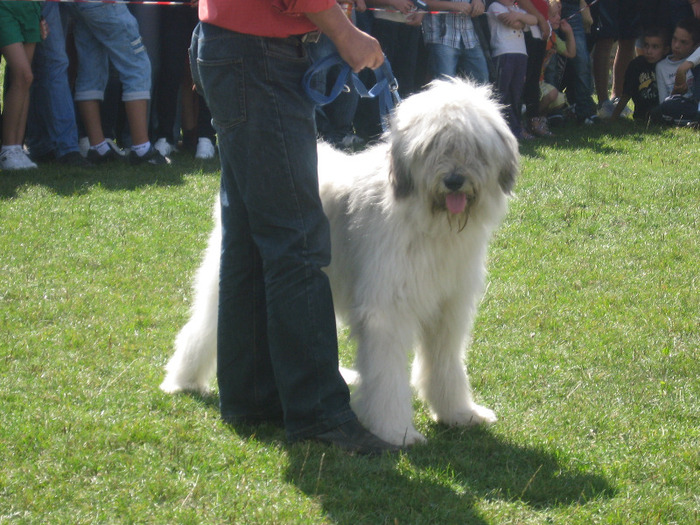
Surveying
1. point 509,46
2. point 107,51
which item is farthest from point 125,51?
point 509,46

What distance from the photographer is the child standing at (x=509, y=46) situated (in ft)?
33.2

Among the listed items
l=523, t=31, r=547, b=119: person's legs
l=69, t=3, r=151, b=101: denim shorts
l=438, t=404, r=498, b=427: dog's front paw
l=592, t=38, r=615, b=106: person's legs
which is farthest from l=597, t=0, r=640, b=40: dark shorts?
l=438, t=404, r=498, b=427: dog's front paw

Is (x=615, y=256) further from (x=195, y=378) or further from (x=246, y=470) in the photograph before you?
(x=246, y=470)

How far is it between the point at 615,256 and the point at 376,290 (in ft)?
11.0

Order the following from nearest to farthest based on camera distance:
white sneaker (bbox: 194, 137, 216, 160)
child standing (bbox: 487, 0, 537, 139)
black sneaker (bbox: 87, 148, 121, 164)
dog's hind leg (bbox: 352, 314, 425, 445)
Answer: dog's hind leg (bbox: 352, 314, 425, 445), black sneaker (bbox: 87, 148, 121, 164), white sneaker (bbox: 194, 137, 216, 160), child standing (bbox: 487, 0, 537, 139)

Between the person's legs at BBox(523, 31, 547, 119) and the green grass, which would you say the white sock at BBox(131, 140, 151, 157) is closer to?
the green grass

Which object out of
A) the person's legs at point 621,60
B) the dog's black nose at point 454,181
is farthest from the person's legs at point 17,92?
the person's legs at point 621,60

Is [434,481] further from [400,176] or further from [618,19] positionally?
[618,19]

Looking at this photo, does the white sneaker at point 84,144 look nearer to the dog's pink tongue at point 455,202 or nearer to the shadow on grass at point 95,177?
the shadow on grass at point 95,177

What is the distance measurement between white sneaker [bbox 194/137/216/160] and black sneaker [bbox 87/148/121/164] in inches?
32.9

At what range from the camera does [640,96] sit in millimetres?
11430

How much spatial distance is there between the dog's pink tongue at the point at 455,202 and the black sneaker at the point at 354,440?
3.28 ft

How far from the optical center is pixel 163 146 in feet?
31.1

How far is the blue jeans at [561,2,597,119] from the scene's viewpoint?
11.6 metres
